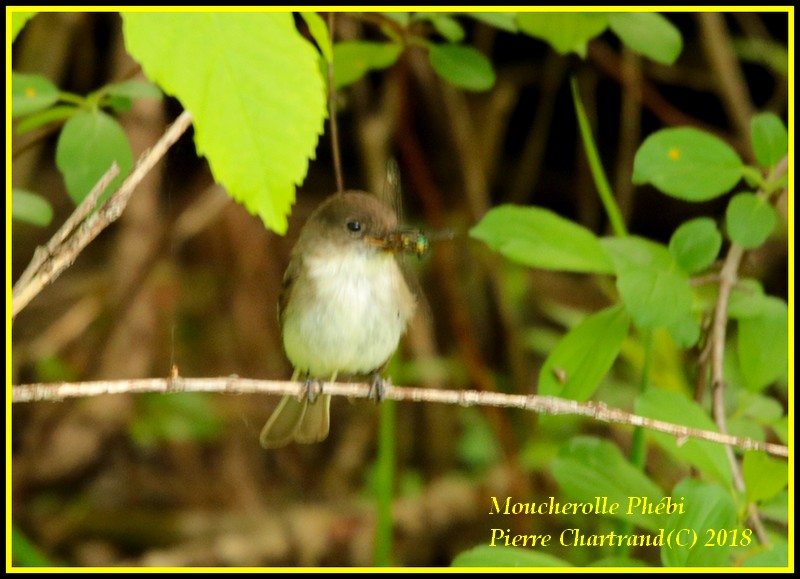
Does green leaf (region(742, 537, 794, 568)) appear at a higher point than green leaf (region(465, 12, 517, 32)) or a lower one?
lower

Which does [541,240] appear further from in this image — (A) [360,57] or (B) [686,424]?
(A) [360,57]

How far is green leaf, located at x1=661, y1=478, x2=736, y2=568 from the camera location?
166cm

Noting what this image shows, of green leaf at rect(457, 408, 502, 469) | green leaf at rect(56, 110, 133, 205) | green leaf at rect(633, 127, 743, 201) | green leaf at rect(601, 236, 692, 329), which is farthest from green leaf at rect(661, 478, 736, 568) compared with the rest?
green leaf at rect(457, 408, 502, 469)

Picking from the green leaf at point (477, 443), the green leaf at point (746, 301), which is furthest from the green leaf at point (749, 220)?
the green leaf at point (477, 443)

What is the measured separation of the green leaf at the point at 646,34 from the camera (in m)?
1.91

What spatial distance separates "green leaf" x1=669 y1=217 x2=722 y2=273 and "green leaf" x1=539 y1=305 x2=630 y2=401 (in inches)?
6.1

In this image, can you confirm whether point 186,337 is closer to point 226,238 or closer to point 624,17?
point 226,238

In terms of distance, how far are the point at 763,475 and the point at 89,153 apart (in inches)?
56.1

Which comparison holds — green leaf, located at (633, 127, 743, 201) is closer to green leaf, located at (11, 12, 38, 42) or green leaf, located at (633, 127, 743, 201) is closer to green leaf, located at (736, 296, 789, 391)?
green leaf, located at (736, 296, 789, 391)

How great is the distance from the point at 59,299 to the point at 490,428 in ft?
7.05

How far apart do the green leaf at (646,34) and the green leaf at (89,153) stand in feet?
3.40

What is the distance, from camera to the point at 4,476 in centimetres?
168

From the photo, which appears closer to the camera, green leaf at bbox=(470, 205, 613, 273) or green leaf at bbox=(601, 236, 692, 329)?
green leaf at bbox=(601, 236, 692, 329)

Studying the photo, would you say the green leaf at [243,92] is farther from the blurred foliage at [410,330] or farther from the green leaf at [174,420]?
the green leaf at [174,420]
